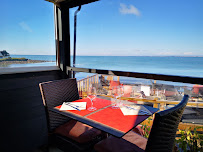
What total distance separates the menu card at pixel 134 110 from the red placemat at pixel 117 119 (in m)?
0.06

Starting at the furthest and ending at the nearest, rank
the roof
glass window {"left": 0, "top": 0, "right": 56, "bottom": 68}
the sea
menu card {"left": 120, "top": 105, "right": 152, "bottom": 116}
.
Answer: the sea, the roof, glass window {"left": 0, "top": 0, "right": 56, "bottom": 68}, menu card {"left": 120, "top": 105, "right": 152, "bottom": 116}

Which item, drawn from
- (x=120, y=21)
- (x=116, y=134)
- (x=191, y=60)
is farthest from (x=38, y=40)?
(x=191, y=60)

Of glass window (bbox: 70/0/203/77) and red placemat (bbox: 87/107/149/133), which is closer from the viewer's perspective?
red placemat (bbox: 87/107/149/133)

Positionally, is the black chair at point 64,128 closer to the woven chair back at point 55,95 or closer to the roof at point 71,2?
the woven chair back at point 55,95

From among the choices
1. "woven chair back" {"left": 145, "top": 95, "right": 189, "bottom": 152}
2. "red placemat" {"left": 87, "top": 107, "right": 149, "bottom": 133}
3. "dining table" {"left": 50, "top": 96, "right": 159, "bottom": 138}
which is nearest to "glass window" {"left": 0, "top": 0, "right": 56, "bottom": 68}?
"dining table" {"left": 50, "top": 96, "right": 159, "bottom": 138}

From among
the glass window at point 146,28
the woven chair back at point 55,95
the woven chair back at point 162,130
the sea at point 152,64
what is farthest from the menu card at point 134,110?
the sea at point 152,64

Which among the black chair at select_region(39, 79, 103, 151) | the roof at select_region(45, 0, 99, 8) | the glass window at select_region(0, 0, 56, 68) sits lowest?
the black chair at select_region(39, 79, 103, 151)

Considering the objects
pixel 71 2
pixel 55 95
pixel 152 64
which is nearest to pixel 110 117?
pixel 55 95

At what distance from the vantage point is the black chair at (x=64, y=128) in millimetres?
1654

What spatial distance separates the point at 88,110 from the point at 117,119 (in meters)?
0.36

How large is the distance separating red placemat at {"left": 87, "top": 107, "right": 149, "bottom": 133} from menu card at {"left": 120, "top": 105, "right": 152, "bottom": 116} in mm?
58

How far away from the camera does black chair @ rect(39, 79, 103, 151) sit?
5.43ft

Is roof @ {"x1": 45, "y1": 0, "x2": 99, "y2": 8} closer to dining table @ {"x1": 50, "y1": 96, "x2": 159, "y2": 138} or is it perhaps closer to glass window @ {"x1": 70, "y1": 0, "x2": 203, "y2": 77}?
dining table @ {"x1": 50, "y1": 96, "x2": 159, "y2": 138}

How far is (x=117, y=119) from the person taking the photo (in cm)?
128
